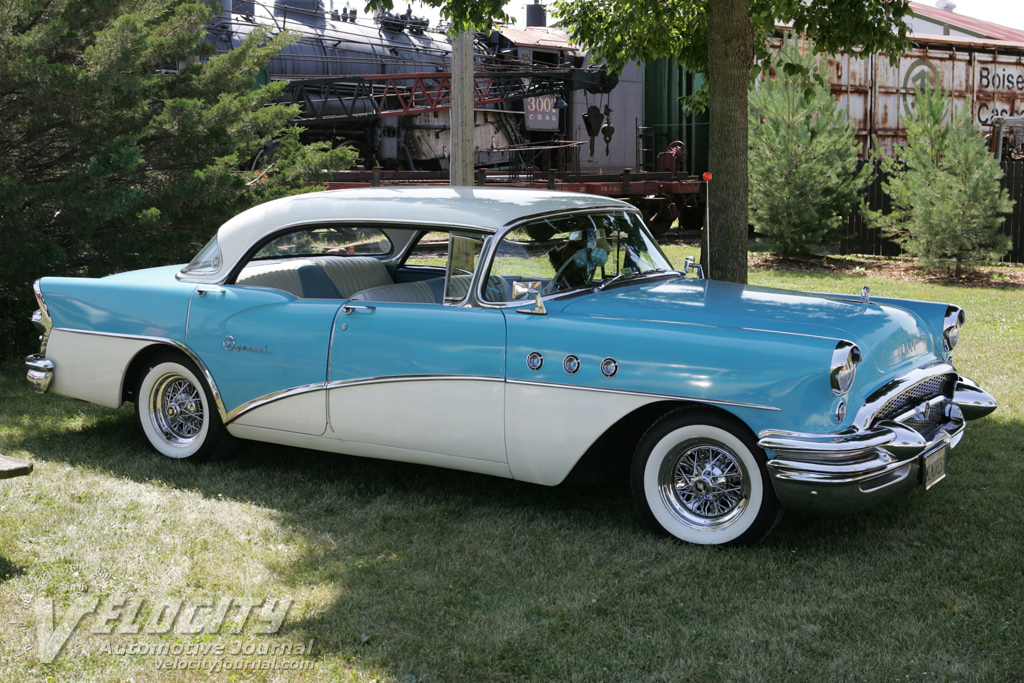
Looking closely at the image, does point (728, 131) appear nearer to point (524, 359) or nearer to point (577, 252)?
point (577, 252)

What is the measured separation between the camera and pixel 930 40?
1900 cm

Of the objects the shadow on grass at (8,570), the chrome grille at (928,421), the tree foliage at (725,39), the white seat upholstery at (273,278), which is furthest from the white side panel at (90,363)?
the chrome grille at (928,421)

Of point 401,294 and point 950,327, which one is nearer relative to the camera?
point 950,327

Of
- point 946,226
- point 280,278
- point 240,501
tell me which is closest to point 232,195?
point 280,278

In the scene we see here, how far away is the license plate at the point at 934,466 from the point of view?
3.71 m

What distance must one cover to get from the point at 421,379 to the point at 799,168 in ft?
35.3

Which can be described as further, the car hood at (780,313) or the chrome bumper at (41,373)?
the chrome bumper at (41,373)

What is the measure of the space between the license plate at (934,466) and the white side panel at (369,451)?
1686mm

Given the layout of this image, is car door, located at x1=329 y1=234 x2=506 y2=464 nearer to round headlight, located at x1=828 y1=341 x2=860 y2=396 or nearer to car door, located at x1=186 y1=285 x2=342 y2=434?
car door, located at x1=186 y1=285 x2=342 y2=434

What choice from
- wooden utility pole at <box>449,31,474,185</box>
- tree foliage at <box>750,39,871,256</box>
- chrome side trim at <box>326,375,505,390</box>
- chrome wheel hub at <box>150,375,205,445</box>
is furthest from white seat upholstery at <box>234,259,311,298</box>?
tree foliage at <box>750,39,871,256</box>

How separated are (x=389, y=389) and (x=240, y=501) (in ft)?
3.04

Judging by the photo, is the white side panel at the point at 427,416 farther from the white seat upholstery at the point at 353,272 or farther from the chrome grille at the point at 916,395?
the chrome grille at the point at 916,395

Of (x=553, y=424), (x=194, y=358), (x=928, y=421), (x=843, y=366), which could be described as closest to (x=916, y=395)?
(x=928, y=421)

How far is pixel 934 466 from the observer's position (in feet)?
12.4
